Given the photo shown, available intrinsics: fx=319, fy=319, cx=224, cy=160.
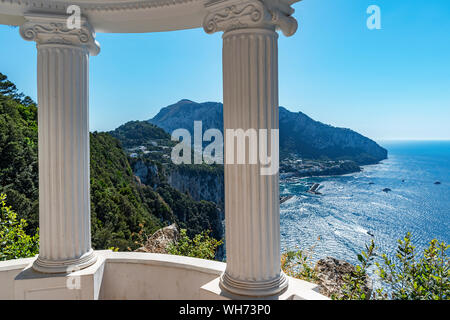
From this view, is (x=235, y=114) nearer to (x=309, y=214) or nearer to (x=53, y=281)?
(x=53, y=281)

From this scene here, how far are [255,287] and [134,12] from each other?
35.8 feet

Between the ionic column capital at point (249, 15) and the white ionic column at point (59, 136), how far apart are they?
5.43m

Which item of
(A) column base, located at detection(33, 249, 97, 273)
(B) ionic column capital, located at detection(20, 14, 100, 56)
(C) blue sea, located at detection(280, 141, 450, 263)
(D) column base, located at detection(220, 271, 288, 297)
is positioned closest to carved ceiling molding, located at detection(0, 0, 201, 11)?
(B) ionic column capital, located at detection(20, 14, 100, 56)

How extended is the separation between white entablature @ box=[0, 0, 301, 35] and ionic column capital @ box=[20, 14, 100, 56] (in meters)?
0.28

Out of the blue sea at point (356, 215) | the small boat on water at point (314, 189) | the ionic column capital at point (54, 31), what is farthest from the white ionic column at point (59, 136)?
the small boat on water at point (314, 189)

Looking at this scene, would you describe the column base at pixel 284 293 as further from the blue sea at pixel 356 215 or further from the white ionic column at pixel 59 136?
the blue sea at pixel 356 215

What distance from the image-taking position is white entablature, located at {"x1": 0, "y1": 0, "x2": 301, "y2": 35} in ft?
36.5

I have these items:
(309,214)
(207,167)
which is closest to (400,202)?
(309,214)

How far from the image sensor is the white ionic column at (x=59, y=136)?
1234 centimetres

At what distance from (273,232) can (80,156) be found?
812cm

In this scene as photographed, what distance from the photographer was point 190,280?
1284 centimetres

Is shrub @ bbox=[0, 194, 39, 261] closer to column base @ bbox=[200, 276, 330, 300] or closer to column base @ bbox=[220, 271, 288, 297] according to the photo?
column base @ bbox=[200, 276, 330, 300]

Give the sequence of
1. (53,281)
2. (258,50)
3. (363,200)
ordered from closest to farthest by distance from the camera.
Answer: (258,50), (53,281), (363,200)
